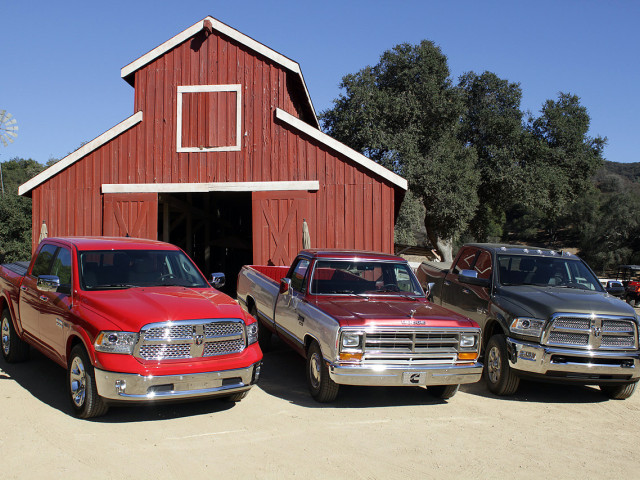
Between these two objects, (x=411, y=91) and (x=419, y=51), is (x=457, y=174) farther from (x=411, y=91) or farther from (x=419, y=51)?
(x=419, y=51)

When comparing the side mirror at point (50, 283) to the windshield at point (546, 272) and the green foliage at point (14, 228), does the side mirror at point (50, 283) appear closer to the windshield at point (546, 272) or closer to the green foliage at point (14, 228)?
the windshield at point (546, 272)

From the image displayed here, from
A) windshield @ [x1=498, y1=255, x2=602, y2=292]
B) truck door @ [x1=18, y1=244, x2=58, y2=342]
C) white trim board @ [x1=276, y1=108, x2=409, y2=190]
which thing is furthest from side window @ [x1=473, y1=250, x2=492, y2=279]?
truck door @ [x1=18, y1=244, x2=58, y2=342]

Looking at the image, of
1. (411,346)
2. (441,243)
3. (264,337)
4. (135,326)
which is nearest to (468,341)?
(411,346)

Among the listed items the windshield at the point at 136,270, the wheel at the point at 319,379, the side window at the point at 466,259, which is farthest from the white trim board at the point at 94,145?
the wheel at the point at 319,379

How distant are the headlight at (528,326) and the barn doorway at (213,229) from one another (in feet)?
→ 38.9

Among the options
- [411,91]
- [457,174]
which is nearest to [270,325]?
[457,174]

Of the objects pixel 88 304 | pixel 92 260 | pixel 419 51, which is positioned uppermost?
pixel 419 51

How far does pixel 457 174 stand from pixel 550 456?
25.0m

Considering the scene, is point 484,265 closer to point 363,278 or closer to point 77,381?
point 363,278

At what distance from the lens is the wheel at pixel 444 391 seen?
21.3 feet

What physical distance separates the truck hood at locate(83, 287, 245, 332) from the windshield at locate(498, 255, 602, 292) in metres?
4.10

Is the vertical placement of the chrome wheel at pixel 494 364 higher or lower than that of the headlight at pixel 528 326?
lower

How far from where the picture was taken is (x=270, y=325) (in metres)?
8.39

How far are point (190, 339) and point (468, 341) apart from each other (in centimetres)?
296
